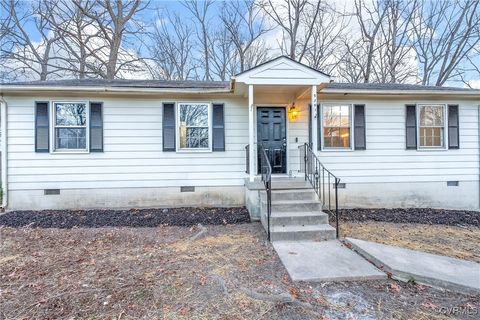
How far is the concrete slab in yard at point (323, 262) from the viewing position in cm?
297

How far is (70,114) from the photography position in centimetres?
634

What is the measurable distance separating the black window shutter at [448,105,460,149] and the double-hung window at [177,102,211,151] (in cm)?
662

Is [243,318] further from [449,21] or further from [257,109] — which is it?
[449,21]

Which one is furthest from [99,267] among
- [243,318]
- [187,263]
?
[243,318]

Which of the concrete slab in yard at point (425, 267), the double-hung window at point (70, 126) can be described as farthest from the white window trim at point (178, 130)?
the concrete slab in yard at point (425, 267)

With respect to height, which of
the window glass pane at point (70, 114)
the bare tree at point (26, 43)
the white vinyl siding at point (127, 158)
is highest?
the bare tree at point (26, 43)

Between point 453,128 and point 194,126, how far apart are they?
23.4 feet

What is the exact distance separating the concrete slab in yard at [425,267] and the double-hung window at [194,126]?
4.31m

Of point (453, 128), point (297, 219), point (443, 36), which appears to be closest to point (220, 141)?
point (297, 219)

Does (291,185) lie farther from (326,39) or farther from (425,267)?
(326,39)

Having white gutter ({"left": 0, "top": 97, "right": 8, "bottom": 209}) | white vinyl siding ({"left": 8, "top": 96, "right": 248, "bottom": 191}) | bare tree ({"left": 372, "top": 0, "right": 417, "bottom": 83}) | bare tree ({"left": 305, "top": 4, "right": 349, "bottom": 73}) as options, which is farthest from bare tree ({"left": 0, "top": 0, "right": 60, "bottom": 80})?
bare tree ({"left": 372, "top": 0, "right": 417, "bottom": 83})

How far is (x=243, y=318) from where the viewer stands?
2232 mm

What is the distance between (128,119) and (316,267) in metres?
5.57

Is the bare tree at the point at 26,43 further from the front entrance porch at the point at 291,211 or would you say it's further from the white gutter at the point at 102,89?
the front entrance porch at the point at 291,211
